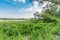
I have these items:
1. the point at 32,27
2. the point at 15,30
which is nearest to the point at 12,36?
the point at 15,30

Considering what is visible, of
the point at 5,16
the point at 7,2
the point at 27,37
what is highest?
the point at 7,2

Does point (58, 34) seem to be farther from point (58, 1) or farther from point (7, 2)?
point (7, 2)

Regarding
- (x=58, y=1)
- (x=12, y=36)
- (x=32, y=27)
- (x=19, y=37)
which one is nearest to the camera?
(x=19, y=37)

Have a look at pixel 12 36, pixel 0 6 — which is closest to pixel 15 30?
pixel 12 36

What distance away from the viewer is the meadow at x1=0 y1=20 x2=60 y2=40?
3193mm

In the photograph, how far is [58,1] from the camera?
12.4 feet

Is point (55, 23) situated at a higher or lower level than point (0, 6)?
lower

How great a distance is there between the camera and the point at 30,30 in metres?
3.45

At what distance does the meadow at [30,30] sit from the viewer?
3.19 meters

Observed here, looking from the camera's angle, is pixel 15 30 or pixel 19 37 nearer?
pixel 19 37

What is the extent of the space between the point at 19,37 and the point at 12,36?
24 centimetres

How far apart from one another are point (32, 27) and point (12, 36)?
405 mm

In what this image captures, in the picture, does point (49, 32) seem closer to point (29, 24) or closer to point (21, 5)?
point (29, 24)

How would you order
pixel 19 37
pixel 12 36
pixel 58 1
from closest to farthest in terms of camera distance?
1. pixel 19 37
2. pixel 12 36
3. pixel 58 1
